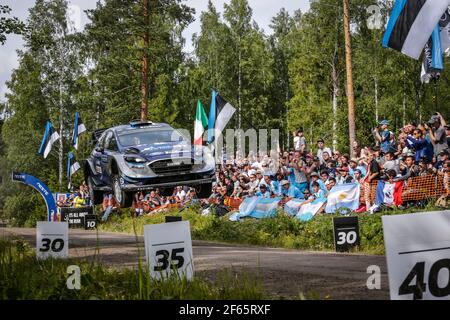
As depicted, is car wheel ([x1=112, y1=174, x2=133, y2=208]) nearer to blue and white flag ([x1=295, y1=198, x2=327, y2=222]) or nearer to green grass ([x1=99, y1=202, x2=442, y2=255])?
green grass ([x1=99, y1=202, x2=442, y2=255])

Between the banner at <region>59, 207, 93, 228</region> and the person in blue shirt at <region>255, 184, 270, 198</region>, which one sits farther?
the banner at <region>59, 207, 93, 228</region>

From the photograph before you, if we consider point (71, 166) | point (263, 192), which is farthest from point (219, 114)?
point (71, 166)

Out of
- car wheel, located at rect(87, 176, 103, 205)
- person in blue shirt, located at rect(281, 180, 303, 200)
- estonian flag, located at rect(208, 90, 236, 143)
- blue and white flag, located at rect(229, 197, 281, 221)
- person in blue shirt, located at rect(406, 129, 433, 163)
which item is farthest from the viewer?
blue and white flag, located at rect(229, 197, 281, 221)

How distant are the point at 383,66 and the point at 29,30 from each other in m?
33.7

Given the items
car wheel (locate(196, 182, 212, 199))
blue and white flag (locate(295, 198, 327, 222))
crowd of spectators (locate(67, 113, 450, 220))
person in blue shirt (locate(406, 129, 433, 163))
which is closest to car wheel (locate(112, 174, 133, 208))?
car wheel (locate(196, 182, 212, 199))

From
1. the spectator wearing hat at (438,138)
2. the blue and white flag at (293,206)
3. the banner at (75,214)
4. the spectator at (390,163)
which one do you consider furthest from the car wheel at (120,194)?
the banner at (75,214)

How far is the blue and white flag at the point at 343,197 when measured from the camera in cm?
1566

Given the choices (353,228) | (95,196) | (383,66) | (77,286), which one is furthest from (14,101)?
(77,286)

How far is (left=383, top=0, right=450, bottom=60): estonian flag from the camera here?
12.4 m

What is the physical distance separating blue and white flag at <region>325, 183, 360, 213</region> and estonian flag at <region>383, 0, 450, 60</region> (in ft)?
14.4

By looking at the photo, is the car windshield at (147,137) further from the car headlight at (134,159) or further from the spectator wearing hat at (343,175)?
the spectator wearing hat at (343,175)

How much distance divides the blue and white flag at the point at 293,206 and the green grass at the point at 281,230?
25 cm

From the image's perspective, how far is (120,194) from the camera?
494 inches

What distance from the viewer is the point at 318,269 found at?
9672 millimetres
